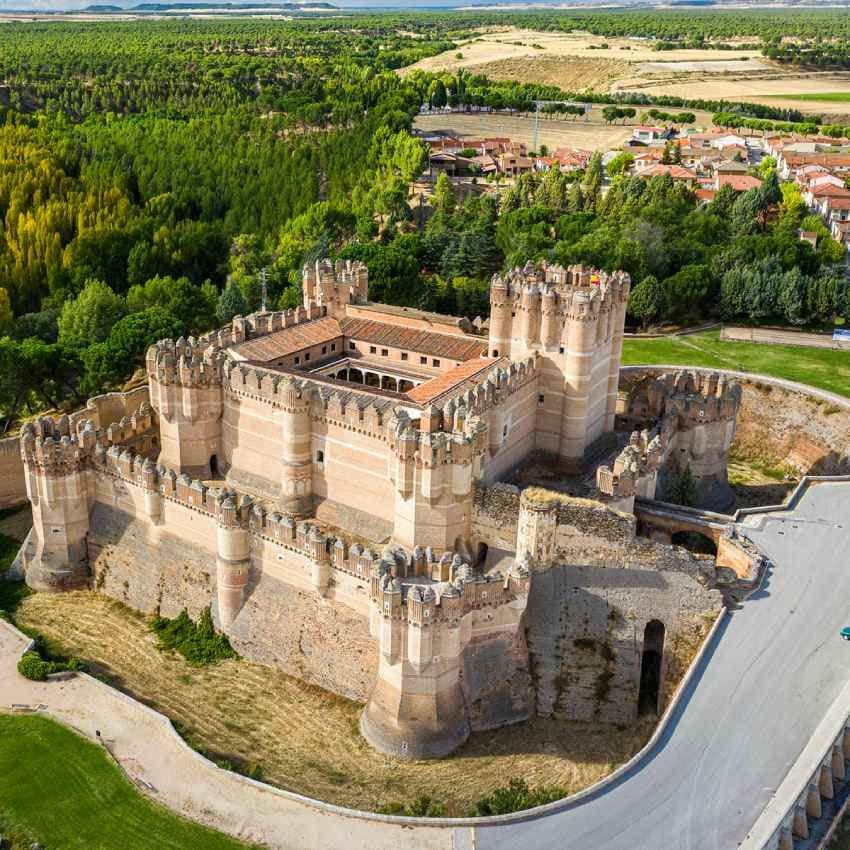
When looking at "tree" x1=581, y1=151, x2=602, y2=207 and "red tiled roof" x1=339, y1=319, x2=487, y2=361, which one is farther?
"tree" x1=581, y1=151, x2=602, y2=207

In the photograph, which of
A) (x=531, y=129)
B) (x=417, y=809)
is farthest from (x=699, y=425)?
(x=531, y=129)

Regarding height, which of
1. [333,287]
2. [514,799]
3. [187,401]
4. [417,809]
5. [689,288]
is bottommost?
[417,809]

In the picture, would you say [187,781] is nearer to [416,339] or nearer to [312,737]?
[312,737]

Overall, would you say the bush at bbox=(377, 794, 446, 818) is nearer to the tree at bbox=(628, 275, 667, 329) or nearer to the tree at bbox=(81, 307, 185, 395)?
the tree at bbox=(81, 307, 185, 395)

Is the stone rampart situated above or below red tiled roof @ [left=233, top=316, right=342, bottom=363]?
below

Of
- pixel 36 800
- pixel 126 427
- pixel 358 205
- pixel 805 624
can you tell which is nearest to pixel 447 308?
pixel 358 205

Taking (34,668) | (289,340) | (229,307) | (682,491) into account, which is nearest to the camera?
(34,668)

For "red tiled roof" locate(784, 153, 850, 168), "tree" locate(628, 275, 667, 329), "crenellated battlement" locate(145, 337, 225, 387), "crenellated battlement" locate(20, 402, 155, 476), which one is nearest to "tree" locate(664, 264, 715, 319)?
"tree" locate(628, 275, 667, 329)
